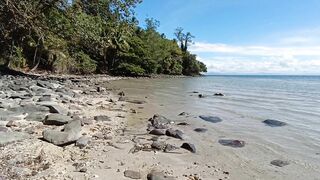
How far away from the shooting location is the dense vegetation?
14727 mm

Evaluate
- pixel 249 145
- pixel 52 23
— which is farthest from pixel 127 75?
→ pixel 249 145

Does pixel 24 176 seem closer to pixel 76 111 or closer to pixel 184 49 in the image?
pixel 76 111

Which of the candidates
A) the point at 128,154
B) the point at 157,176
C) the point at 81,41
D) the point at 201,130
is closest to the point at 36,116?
the point at 128,154

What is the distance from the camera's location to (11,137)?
8008 mm

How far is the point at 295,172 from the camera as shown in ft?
24.6

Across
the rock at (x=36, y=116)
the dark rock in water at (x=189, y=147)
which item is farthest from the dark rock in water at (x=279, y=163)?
the rock at (x=36, y=116)

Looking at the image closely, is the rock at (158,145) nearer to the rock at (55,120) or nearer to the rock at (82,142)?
the rock at (82,142)

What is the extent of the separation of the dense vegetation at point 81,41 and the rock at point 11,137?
314 centimetres

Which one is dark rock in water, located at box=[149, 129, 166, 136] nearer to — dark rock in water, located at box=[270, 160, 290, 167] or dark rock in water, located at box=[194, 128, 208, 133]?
dark rock in water, located at box=[194, 128, 208, 133]

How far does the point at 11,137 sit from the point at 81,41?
17.9 m

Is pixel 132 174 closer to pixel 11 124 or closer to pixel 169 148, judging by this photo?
pixel 169 148

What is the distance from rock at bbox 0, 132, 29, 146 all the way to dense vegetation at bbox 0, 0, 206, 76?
3.14m

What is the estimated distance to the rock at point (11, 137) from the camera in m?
7.69

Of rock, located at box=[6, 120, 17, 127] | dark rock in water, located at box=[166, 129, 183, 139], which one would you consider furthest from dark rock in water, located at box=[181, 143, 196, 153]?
rock, located at box=[6, 120, 17, 127]
